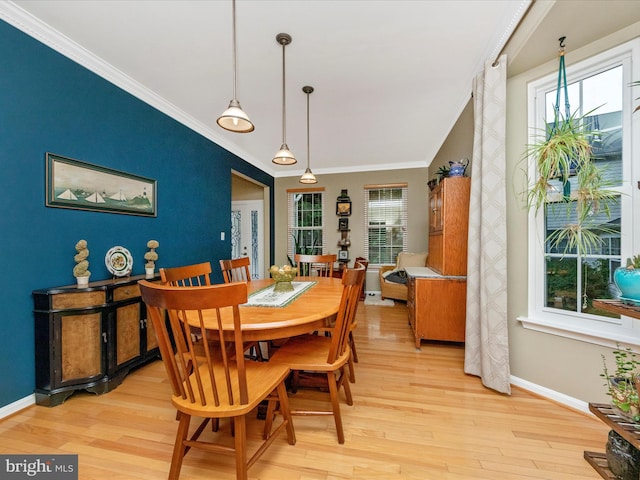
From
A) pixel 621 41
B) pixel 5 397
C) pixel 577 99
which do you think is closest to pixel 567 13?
pixel 621 41

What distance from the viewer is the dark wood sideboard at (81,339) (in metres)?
1.87

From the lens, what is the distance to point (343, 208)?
563 cm

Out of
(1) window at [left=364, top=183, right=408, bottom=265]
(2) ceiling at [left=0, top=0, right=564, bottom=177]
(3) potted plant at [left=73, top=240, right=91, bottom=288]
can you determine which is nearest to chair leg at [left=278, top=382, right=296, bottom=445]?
(3) potted plant at [left=73, top=240, right=91, bottom=288]

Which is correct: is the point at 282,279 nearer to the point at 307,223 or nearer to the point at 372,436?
the point at 372,436

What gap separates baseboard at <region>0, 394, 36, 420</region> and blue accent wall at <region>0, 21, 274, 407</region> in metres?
0.03

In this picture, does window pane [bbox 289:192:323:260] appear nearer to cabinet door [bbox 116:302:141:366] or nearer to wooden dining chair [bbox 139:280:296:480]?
cabinet door [bbox 116:302:141:366]

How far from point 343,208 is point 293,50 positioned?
11.9 feet

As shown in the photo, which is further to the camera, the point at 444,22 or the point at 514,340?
the point at 514,340

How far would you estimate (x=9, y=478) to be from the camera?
133 cm

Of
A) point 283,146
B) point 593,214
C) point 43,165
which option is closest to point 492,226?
point 593,214

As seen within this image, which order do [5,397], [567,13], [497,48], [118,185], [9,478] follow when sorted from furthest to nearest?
1. [118,185]
2. [497,48]
3. [5,397]
4. [567,13]
5. [9,478]

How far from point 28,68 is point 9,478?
2.48 meters

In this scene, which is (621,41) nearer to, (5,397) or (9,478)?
(9,478)

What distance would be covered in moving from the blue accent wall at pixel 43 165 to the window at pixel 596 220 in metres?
3.48
